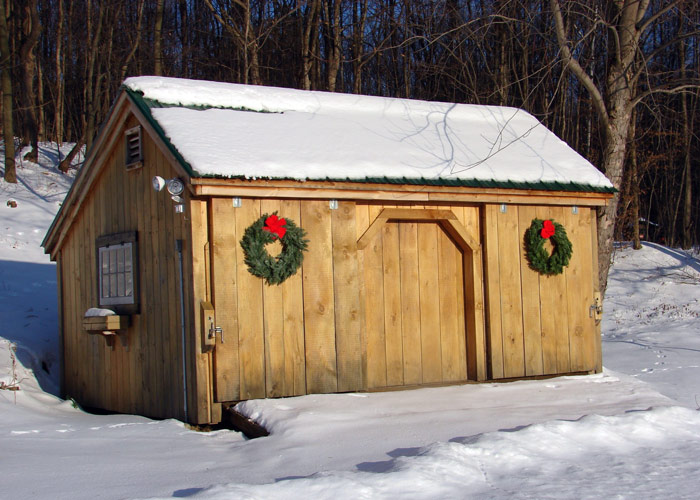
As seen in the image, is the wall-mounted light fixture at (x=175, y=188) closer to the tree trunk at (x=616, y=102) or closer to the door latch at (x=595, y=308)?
the door latch at (x=595, y=308)

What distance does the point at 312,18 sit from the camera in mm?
20344

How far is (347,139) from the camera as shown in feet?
28.8

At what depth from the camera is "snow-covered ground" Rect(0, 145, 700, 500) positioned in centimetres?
464

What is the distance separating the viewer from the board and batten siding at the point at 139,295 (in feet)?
25.7

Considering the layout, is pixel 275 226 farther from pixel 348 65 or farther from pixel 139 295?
pixel 348 65

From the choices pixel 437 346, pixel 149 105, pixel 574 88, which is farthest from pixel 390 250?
pixel 574 88

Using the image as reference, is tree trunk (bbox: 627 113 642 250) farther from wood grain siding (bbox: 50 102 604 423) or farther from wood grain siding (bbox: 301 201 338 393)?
wood grain siding (bbox: 301 201 338 393)

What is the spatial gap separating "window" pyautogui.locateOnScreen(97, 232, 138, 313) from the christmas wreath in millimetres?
4572

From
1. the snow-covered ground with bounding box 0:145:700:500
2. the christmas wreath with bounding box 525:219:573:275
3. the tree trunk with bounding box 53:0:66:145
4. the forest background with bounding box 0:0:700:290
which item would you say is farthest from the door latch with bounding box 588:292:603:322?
the tree trunk with bounding box 53:0:66:145

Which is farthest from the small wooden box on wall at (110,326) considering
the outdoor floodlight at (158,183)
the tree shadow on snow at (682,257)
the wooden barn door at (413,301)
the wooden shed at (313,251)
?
the tree shadow on snow at (682,257)

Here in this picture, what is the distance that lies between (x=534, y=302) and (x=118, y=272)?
490 centimetres

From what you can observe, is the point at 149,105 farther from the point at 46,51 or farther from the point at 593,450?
the point at 46,51

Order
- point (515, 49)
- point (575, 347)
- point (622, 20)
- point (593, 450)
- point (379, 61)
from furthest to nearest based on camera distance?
point (379, 61) < point (515, 49) < point (622, 20) < point (575, 347) < point (593, 450)

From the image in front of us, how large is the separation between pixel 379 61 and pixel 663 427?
20.2 metres
